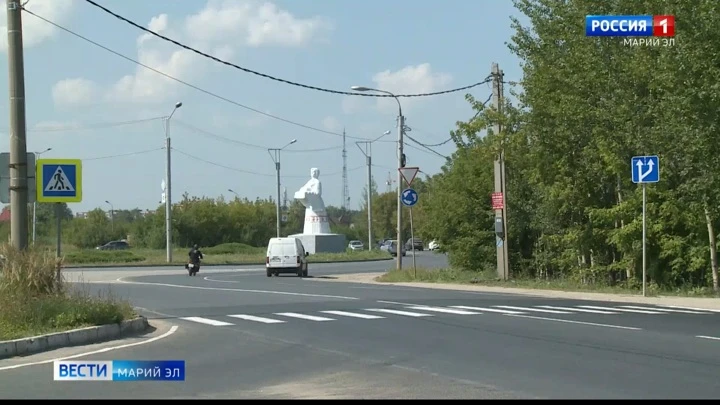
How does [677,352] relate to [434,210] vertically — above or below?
below

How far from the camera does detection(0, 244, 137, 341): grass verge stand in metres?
15.3

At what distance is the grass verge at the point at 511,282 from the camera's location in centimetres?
2633

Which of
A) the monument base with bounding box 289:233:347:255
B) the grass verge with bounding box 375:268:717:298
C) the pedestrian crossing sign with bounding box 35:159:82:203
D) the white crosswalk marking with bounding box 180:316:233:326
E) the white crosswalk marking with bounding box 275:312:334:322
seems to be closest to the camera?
the pedestrian crossing sign with bounding box 35:159:82:203

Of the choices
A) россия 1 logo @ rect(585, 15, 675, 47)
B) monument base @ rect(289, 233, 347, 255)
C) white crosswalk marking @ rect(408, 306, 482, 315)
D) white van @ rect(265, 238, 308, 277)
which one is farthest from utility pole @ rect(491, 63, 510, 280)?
monument base @ rect(289, 233, 347, 255)

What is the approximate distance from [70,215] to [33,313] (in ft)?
402

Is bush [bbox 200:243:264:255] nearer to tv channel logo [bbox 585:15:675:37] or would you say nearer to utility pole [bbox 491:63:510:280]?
utility pole [bbox 491:63:510:280]

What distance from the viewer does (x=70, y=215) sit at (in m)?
132

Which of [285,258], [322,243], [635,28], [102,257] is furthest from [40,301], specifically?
[322,243]

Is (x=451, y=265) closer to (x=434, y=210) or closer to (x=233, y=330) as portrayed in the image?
(x=434, y=210)

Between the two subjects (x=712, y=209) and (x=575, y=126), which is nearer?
(x=712, y=209)

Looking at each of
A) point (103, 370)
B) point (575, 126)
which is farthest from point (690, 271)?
point (103, 370)

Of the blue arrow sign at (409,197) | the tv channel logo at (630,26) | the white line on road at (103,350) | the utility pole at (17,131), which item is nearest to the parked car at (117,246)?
the blue arrow sign at (409,197)

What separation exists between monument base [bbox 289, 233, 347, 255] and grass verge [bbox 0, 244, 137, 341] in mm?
59366

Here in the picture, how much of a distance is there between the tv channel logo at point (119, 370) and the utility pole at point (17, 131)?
5.17 meters
